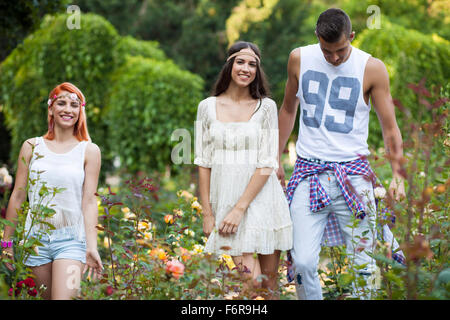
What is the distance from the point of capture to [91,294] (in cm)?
212

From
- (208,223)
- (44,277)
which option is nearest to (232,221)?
(208,223)

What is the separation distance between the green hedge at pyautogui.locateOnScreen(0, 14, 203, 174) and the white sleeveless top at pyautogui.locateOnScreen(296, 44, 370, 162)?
15.9 ft

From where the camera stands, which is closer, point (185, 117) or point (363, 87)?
point (363, 87)

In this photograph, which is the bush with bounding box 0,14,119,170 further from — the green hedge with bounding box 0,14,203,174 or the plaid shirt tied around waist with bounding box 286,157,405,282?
the plaid shirt tied around waist with bounding box 286,157,405,282

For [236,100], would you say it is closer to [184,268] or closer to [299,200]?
[299,200]

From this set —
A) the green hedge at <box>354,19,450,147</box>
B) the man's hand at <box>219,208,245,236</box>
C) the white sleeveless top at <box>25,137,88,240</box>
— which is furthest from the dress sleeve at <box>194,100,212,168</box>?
the green hedge at <box>354,19,450,147</box>

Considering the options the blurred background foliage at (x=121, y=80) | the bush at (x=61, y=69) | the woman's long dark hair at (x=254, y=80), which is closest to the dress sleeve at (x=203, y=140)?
the woman's long dark hair at (x=254, y=80)

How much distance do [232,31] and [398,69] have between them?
775cm

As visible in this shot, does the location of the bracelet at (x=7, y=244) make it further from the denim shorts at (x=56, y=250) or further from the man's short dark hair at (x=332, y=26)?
the man's short dark hair at (x=332, y=26)

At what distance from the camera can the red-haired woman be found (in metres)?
2.67

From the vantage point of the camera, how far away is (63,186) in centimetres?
276
